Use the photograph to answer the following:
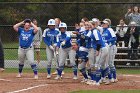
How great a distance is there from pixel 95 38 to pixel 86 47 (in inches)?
23.5

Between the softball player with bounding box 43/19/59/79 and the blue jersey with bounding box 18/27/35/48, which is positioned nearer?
the blue jersey with bounding box 18/27/35/48

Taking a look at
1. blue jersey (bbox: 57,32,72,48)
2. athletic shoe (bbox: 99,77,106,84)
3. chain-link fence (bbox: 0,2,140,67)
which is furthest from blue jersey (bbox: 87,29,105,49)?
chain-link fence (bbox: 0,2,140,67)

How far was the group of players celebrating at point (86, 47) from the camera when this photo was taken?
14.3 metres

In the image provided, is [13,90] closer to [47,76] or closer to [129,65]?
[47,76]

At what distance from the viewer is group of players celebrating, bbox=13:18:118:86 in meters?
14.3

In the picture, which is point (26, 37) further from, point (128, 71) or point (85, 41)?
point (128, 71)

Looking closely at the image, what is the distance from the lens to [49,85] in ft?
46.0

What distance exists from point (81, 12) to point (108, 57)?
600cm

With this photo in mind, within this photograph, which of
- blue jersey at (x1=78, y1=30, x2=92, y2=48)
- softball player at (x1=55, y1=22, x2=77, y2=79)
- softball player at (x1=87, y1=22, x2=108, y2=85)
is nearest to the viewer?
softball player at (x1=87, y1=22, x2=108, y2=85)

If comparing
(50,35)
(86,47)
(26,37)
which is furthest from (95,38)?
(26,37)

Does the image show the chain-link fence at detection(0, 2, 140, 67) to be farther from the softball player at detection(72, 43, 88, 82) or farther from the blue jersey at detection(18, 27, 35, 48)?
the softball player at detection(72, 43, 88, 82)

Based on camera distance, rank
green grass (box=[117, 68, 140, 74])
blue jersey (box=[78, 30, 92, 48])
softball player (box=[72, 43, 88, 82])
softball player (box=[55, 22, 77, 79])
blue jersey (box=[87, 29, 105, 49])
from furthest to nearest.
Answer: green grass (box=[117, 68, 140, 74]) < softball player (box=[55, 22, 77, 79]) < softball player (box=[72, 43, 88, 82]) < blue jersey (box=[78, 30, 92, 48]) < blue jersey (box=[87, 29, 105, 49])

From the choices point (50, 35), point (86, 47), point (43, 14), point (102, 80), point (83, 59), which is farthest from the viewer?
point (43, 14)

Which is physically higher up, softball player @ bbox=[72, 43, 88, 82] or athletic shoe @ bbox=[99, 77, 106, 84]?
softball player @ bbox=[72, 43, 88, 82]
